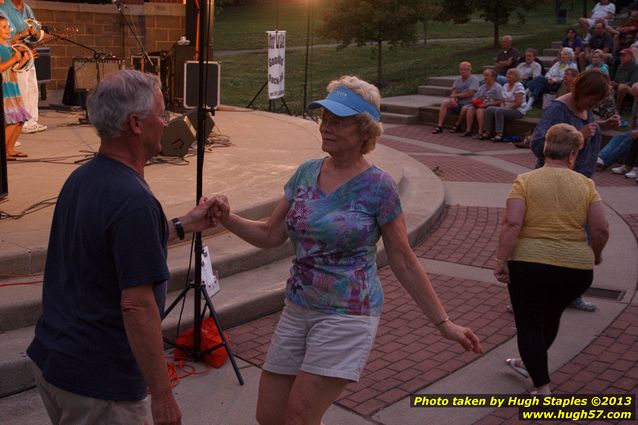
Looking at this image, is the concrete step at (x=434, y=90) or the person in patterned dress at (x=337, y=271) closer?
the person in patterned dress at (x=337, y=271)

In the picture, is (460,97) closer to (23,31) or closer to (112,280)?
(23,31)

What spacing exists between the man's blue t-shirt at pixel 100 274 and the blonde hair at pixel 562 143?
282cm

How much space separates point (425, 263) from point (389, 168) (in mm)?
2691

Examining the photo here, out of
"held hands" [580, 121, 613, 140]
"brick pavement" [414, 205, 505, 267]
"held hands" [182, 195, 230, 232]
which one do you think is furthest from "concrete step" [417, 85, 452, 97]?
"held hands" [182, 195, 230, 232]

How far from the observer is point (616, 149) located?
11836 mm

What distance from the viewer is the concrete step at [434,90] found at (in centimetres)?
1906

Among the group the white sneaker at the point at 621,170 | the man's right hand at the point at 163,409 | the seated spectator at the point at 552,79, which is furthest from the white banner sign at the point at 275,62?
the man's right hand at the point at 163,409

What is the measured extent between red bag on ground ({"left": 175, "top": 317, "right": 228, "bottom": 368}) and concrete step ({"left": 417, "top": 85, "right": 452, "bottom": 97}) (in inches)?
591

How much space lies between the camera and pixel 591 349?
532 centimetres

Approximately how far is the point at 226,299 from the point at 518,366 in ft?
6.80

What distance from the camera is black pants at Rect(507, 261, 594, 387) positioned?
4.44 metres

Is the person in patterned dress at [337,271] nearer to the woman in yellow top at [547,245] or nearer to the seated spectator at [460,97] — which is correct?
the woman in yellow top at [547,245]

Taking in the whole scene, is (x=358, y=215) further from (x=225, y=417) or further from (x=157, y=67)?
(x=157, y=67)

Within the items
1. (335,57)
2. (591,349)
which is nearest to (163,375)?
(591,349)
